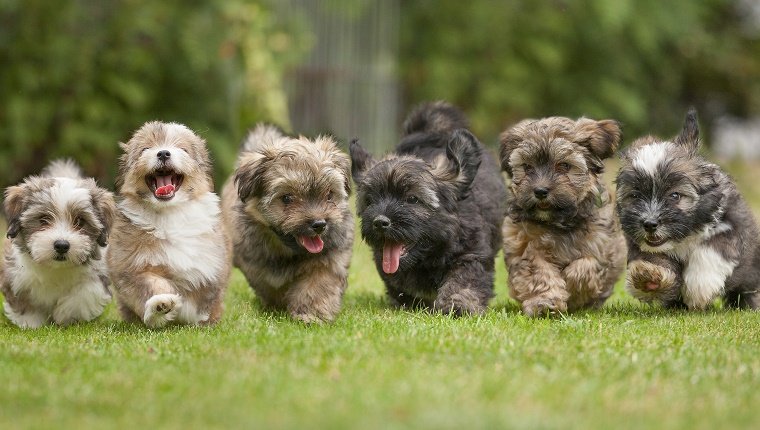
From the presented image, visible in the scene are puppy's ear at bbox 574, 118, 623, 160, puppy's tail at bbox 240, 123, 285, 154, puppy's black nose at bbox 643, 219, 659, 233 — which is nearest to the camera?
puppy's black nose at bbox 643, 219, 659, 233

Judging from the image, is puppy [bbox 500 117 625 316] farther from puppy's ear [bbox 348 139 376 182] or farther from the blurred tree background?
the blurred tree background

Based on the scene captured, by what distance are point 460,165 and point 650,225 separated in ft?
4.92

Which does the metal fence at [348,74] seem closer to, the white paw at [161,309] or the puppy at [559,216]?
the puppy at [559,216]

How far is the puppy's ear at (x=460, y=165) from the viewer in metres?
7.91

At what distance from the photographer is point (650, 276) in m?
7.48

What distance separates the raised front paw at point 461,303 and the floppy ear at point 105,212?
2426 millimetres

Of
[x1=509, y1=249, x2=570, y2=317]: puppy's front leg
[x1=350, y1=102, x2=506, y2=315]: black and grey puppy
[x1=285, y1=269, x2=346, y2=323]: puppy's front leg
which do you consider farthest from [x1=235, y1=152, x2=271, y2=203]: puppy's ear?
[x1=509, y1=249, x2=570, y2=317]: puppy's front leg

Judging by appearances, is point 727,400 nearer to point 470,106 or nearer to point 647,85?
point 470,106

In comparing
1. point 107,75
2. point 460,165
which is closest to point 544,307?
point 460,165

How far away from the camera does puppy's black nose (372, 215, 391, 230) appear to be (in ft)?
24.6

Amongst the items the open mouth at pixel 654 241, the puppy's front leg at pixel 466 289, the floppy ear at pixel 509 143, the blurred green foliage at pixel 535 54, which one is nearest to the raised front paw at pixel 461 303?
the puppy's front leg at pixel 466 289

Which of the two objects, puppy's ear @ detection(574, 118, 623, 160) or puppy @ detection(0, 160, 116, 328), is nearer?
puppy @ detection(0, 160, 116, 328)

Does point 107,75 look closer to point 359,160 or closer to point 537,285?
point 359,160

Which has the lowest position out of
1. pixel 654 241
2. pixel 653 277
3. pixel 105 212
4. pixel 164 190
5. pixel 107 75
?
pixel 653 277
